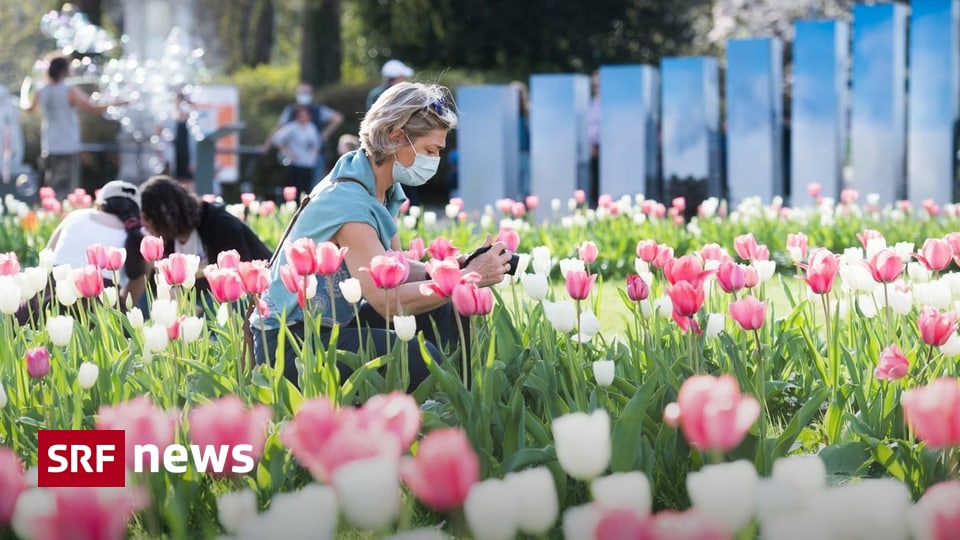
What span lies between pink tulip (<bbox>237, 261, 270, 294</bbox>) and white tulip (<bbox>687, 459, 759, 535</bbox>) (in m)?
2.03

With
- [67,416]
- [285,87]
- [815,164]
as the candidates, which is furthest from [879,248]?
[285,87]

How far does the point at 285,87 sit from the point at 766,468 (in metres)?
19.9

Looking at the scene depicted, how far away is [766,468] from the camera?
9.86 feet

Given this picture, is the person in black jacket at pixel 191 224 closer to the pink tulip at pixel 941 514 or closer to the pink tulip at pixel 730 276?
the pink tulip at pixel 730 276

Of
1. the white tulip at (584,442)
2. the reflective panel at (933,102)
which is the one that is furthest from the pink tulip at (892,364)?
the reflective panel at (933,102)

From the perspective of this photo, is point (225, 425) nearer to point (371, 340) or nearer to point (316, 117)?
point (371, 340)

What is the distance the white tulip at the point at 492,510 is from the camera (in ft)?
5.33

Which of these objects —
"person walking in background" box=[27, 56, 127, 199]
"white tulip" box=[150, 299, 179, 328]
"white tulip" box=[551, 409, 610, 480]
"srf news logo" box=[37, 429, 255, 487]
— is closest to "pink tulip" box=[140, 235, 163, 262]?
"white tulip" box=[150, 299, 179, 328]

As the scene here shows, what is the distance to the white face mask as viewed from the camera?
4.22 meters

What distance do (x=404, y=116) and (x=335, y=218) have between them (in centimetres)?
37

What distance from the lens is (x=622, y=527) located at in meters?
1.56

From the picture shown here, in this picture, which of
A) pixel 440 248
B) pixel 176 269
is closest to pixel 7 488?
pixel 176 269

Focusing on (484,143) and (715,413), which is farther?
(484,143)

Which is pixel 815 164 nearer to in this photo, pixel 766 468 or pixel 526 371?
pixel 526 371
